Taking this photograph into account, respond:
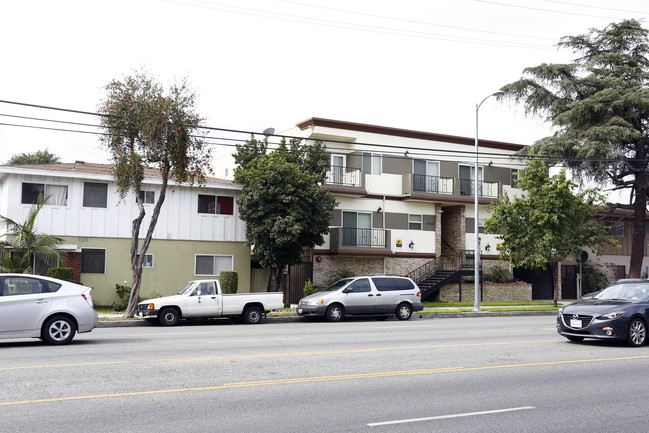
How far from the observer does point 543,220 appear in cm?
3041

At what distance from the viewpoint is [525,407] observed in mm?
8148

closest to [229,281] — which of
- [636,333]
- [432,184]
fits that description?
[432,184]

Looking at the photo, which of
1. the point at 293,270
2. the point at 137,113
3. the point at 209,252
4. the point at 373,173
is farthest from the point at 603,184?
the point at 137,113

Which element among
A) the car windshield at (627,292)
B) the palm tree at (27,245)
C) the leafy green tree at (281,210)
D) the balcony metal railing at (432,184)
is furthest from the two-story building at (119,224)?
the car windshield at (627,292)

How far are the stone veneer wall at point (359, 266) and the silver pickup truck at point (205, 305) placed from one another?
33.4ft

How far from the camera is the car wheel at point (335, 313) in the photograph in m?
23.3

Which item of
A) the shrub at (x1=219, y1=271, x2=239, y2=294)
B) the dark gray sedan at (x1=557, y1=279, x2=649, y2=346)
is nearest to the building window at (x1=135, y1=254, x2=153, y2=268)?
the shrub at (x1=219, y1=271, x2=239, y2=294)

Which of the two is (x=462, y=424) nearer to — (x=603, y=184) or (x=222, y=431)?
(x=222, y=431)

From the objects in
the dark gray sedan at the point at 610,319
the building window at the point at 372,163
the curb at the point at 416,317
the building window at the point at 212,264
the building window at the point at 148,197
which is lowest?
the curb at the point at 416,317

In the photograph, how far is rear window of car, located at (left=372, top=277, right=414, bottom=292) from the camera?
78.9 feet

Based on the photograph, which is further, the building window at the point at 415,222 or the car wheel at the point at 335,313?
the building window at the point at 415,222

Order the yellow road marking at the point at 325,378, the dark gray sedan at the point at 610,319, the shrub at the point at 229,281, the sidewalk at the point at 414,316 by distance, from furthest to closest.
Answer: the shrub at the point at 229,281, the sidewalk at the point at 414,316, the dark gray sedan at the point at 610,319, the yellow road marking at the point at 325,378

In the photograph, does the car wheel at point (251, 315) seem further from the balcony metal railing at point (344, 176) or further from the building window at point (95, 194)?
the balcony metal railing at point (344, 176)

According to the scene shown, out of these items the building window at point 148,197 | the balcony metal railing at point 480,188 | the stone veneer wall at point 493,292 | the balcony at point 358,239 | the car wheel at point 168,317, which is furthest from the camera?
the balcony metal railing at point 480,188
